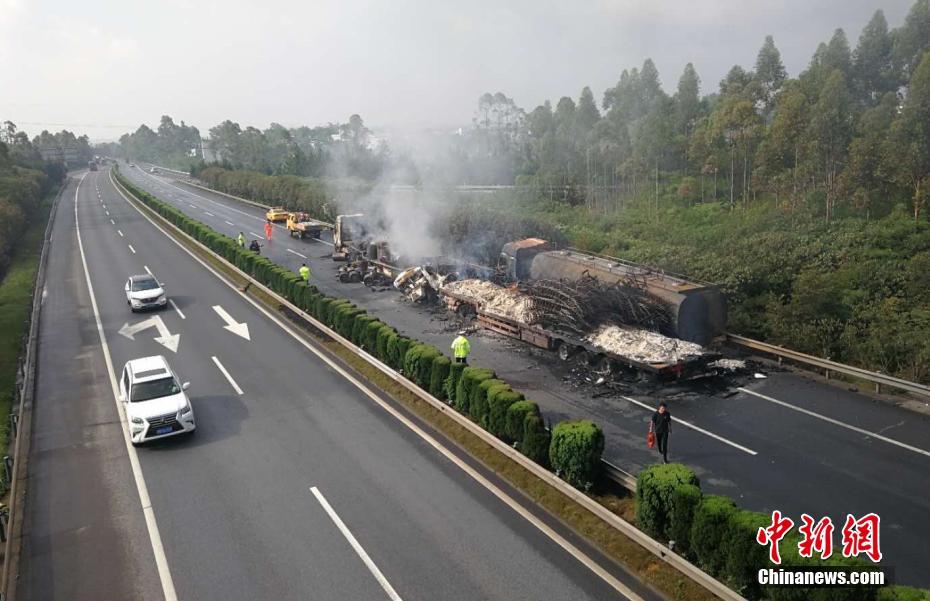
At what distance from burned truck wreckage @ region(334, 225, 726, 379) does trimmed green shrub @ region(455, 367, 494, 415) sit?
482 cm

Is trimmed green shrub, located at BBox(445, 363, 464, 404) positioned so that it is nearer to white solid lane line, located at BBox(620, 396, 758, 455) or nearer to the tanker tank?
white solid lane line, located at BBox(620, 396, 758, 455)

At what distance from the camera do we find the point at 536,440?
525 inches

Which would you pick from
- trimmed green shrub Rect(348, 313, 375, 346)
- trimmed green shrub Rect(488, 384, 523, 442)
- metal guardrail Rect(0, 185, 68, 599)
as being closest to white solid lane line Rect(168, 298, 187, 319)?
metal guardrail Rect(0, 185, 68, 599)

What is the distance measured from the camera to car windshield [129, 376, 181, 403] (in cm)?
1580

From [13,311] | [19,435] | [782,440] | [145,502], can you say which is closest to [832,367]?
[782,440]

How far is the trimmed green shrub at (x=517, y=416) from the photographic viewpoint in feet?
45.2

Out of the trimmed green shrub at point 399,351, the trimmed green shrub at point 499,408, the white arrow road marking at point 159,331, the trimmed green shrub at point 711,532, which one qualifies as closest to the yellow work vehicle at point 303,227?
the white arrow road marking at point 159,331

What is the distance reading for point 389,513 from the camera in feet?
39.4

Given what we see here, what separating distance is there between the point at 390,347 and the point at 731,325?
475 inches

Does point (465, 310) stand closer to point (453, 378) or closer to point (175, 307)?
point (453, 378)

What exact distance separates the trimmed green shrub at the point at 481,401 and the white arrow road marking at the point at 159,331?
13.0m

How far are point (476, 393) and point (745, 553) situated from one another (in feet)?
24.5

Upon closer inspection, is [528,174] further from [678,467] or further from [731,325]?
[678,467]

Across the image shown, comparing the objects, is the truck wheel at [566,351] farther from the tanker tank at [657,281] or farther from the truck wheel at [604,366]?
the tanker tank at [657,281]
